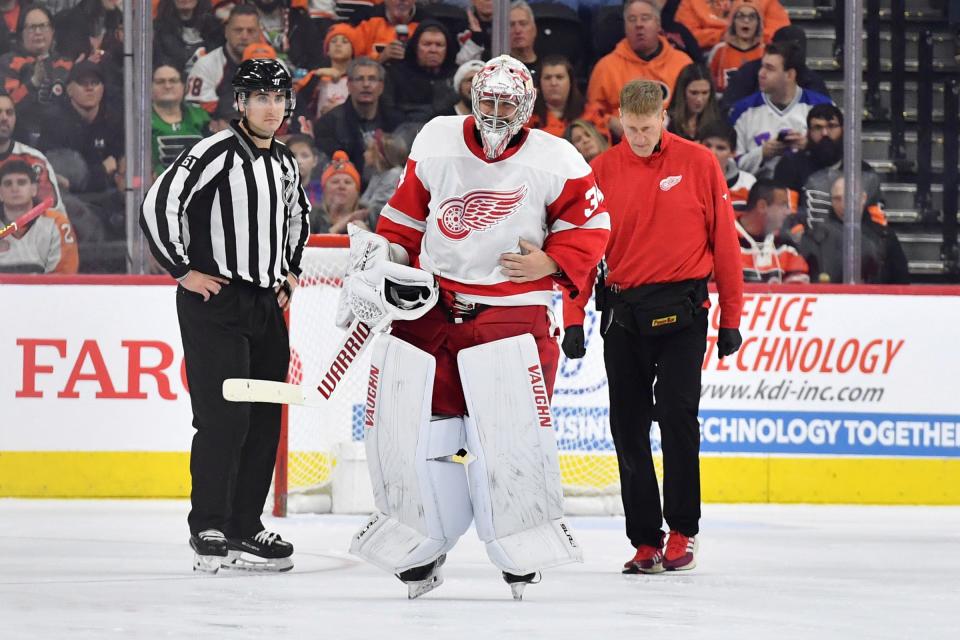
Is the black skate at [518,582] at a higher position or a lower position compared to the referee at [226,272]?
lower

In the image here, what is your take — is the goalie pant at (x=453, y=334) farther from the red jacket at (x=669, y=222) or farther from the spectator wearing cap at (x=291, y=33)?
the spectator wearing cap at (x=291, y=33)

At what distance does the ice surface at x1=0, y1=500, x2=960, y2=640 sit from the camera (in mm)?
3057

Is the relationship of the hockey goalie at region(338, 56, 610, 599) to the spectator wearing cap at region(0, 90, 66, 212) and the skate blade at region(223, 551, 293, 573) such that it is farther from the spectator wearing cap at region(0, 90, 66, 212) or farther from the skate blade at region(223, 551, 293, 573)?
the spectator wearing cap at region(0, 90, 66, 212)

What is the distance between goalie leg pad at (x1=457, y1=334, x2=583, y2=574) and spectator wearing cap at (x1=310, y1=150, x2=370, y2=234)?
138 inches

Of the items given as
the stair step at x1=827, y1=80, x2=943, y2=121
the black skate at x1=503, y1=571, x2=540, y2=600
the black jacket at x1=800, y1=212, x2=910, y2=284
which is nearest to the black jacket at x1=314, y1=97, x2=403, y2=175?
the black jacket at x1=800, y1=212, x2=910, y2=284

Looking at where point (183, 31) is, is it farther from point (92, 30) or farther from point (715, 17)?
point (715, 17)

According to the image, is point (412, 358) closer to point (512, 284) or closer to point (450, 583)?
point (512, 284)

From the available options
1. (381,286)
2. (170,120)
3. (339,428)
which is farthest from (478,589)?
(170,120)

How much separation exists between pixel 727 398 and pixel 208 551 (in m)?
2.61

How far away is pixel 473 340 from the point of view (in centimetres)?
352

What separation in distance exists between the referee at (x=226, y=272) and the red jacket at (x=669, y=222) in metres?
0.82

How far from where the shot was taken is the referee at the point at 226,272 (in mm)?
4016

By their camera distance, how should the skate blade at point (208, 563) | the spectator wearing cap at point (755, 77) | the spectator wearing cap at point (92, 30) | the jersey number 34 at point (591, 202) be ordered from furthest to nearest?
1. the spectator wearing cap at point (755, 77)
2. the spectator wearing cap at point (92, 30)
3. the skate blade at point (208, 563)
4. the jersey number 34 at point (591, 202)

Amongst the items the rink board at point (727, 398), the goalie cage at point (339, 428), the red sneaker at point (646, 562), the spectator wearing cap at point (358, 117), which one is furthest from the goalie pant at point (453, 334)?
the spectator wearing cap at point (358, 117)
